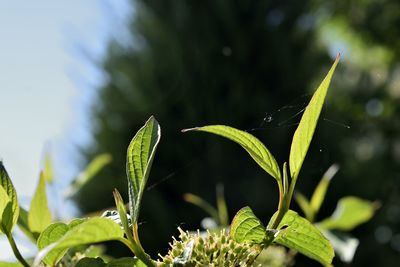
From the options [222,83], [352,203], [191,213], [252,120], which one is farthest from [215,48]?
[352,203]

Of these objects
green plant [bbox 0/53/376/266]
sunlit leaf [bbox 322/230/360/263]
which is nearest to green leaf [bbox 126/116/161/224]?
green plant [bbox 0/53/376/266]

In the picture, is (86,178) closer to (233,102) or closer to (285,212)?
(285,212)

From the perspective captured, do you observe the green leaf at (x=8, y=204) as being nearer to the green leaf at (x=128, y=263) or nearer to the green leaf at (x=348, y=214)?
the green leaf at (x=128, y=263)

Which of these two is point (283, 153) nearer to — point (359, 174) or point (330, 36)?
point (359, 174)

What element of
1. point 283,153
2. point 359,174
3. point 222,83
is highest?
point 222,83

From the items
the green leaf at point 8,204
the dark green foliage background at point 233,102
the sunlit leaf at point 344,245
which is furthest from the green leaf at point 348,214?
the dark green foliage background at point 233,102

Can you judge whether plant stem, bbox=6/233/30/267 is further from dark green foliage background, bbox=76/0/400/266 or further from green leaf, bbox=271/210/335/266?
dark green foliage background, bbox=76/0/400/266
